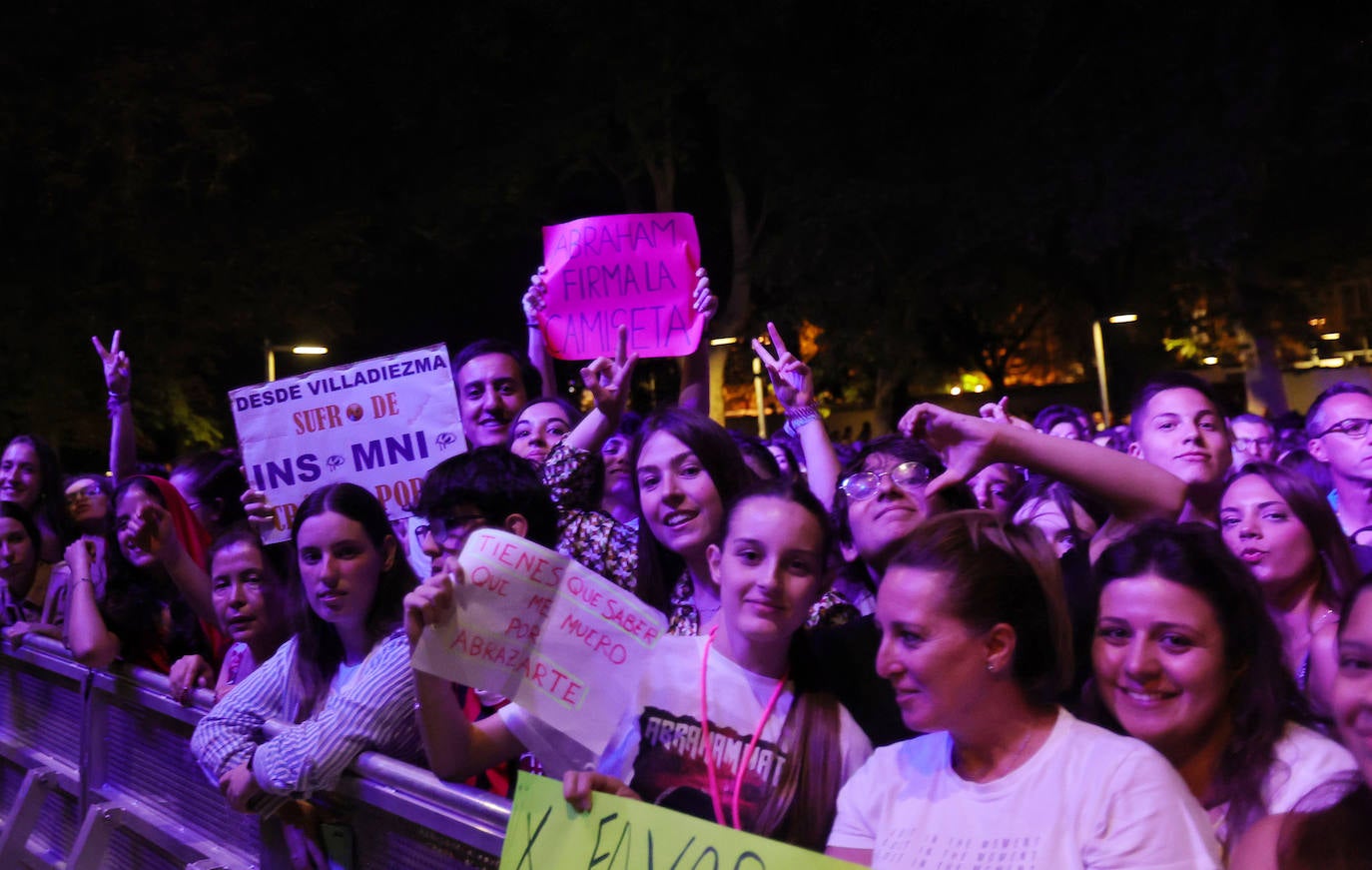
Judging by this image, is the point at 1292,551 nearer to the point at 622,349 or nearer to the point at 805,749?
the point at 805,749

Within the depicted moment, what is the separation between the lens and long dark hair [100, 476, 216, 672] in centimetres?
509

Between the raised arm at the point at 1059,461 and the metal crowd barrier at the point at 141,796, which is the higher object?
the raised arm at the point at 1059,461

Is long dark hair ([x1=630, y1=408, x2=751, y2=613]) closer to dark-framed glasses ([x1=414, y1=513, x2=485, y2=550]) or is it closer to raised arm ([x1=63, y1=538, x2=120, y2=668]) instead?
dark-framed glasses ([x1=414, y1=513, x2=485, y2=550])

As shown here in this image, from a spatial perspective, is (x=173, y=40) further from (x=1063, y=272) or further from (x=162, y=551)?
(x=1063, y=272)

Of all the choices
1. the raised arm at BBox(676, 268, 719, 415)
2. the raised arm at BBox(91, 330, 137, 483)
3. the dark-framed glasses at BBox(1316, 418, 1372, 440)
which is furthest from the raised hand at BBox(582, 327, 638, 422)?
the raised arm at BBox(91, 330, 137, 483)

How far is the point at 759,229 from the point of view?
2252 centimetres

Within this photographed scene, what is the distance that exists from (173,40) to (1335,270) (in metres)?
17.7

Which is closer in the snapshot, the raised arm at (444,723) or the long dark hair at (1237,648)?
the long dark hair at (1237,648)

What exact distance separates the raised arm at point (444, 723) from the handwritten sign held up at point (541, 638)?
1.3 inches

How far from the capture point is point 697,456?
3574 mm

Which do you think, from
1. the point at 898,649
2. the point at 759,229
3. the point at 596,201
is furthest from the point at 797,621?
the point at 596,201

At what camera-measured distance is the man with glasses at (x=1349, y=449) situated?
4980mm

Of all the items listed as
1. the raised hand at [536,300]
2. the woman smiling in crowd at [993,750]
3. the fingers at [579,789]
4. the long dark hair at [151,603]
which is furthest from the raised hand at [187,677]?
the woman smiling in crowd at [993,750]

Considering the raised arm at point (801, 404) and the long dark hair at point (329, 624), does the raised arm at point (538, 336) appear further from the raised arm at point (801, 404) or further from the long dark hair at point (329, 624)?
the long dark hair at point (329, 624)
